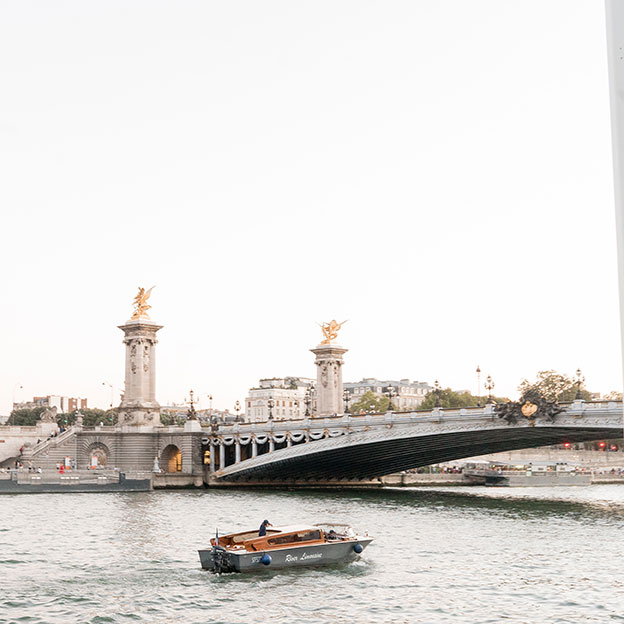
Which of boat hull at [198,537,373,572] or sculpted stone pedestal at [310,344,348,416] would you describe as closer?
boat hull at [198,537,373,572]

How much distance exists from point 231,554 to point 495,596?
7.88 m

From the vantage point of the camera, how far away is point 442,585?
25.6 m

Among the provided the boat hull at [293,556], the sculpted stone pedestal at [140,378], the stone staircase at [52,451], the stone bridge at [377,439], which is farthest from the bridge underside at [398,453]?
the boat hull at [293,556]

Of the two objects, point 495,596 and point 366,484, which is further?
point 366,484

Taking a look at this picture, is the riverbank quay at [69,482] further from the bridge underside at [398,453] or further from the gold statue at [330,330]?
the gold statue at [330,330]

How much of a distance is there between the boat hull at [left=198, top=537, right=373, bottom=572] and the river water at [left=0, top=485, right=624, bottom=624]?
0.34 meters

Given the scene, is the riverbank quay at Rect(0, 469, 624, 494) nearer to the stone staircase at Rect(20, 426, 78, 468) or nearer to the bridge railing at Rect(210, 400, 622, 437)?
the bridge railing at Rect(210, 400, 622, 437)

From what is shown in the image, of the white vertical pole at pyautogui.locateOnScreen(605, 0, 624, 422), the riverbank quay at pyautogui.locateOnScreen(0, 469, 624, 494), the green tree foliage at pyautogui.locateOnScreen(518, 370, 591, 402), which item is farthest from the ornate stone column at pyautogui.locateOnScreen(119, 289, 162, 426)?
the white vertical pole at pyautogui.locateOnScreen(605, 0, 624, 422)

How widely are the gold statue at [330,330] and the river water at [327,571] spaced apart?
1572 inches

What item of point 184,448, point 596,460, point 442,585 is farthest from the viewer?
point 596,460

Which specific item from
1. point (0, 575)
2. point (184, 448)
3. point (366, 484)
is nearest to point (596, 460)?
point (366, 484)

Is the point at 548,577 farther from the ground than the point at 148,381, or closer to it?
closer to it

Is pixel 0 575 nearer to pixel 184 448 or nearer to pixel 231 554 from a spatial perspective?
pixel 231 554

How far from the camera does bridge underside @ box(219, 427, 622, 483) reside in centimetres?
5453
